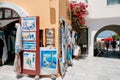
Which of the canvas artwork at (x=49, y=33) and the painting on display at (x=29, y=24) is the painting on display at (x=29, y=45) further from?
the canvas artwork at (x=49, y=33)

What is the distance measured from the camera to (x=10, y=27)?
10.9m

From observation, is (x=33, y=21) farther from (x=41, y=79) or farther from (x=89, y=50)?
(x=89, y=50)

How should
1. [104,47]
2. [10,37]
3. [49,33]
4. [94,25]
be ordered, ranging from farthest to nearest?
[104,47]
[94,25]
[10,37]
[49,33]

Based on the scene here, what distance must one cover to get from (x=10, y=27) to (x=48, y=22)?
4.29 meters

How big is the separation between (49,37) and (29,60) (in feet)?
4.96

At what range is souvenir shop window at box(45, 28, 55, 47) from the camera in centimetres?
766

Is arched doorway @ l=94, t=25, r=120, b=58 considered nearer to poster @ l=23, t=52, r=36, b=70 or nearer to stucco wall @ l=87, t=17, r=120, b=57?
stucco wall @ l=87, t=17, r=120, b=57

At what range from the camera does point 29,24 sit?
7293 mm

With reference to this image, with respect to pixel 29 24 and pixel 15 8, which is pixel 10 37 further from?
pixel 29 24

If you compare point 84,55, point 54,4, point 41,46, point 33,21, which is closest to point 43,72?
point 41,46

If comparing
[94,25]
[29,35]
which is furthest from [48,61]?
[94,25]

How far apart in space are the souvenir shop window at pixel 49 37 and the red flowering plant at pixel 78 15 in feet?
21.5

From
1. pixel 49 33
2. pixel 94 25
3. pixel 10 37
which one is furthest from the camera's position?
pixel 94 25

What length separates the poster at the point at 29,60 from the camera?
731 centimetres
